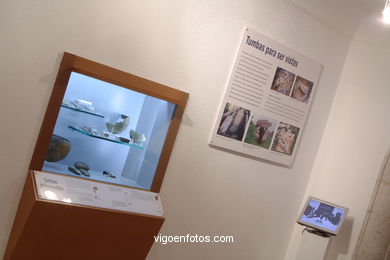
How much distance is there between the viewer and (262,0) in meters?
5.20

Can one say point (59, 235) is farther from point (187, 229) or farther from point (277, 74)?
point (277, 74)

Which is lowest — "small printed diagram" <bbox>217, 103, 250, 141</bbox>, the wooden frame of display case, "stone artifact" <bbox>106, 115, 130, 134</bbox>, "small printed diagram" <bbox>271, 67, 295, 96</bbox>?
the wooden frame of display case

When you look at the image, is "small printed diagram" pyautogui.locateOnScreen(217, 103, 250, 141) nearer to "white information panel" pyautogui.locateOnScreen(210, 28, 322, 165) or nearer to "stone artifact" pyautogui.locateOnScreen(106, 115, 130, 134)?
"white information panel" pyautogui.locateOnScreen(210, 28, 322, 165)

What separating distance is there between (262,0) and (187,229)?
8.47 feet

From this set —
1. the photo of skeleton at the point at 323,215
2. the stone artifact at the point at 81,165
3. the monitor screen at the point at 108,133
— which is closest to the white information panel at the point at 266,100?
the photo of skeleton at the point at 323,215

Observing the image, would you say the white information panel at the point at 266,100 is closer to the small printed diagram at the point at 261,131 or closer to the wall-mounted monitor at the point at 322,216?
the small printed diagram at the point at 261,131

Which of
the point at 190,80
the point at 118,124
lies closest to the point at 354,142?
the point at 190,80

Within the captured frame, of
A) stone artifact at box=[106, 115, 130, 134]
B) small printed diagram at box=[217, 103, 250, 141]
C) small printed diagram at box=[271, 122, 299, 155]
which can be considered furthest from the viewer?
small printed diagram at box=[271, 122, 299, 155]

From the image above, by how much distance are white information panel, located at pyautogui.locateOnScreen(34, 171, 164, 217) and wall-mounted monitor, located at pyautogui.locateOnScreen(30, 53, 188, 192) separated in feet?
0.44

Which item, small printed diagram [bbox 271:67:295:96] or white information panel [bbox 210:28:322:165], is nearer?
white information panel [bbox 210:28:322:165]

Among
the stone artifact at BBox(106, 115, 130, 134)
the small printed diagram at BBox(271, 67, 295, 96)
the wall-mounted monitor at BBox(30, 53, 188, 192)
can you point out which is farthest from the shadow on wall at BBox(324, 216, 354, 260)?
the stone artifact at BBox(106, 115, 130, 134)

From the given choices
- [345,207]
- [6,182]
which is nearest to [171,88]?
[6,182]

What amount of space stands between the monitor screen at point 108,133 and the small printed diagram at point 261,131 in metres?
1.04

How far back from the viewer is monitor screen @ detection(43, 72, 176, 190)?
4.11m
